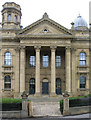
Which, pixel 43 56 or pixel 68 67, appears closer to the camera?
pixel 68 67

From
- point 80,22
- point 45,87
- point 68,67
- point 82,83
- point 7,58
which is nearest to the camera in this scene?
point 68,67

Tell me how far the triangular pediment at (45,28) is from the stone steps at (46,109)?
10891 millimetres

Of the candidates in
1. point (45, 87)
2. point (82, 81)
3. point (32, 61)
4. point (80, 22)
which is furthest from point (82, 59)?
point (80, 22)

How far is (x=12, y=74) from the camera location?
30.6 meters

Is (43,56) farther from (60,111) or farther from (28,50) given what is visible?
(60,111)

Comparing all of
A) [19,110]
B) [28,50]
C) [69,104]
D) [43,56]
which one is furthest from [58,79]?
[19,110]

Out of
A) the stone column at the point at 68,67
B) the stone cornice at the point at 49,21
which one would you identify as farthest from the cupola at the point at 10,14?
the stone column at the point at 68,67

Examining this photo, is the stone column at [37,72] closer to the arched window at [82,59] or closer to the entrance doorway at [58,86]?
the entrance doorway at [58,86]

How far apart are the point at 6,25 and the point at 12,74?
9156mm

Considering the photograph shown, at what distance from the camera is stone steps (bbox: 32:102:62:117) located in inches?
844

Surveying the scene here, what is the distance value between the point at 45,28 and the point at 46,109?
12892 millimetres

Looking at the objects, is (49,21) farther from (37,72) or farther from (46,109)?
(46,109)

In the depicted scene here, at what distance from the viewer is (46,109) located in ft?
76.4

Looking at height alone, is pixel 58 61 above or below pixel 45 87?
above
